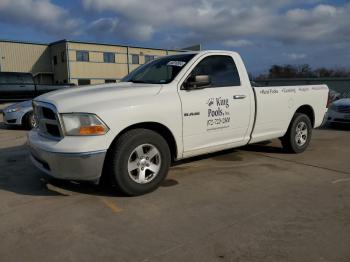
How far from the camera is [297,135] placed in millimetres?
6781

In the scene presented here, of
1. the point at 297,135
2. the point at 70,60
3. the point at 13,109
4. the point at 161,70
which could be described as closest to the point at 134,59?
the point at 70,60

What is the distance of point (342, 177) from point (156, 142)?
2812 mm

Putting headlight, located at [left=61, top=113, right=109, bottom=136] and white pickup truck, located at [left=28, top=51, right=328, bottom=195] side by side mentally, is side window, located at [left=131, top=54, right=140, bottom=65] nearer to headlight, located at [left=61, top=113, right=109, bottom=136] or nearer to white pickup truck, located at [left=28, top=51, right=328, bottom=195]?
white pickup truck, located at [left=28, top=51, right=328, bottom=195]

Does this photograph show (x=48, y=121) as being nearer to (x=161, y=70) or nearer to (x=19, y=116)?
(x=161, y=70)

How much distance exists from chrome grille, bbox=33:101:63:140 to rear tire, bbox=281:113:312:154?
4.24 meters

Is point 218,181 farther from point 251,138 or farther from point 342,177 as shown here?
point 342,177

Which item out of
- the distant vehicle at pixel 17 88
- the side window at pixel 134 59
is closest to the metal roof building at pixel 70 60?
the side window at pixel 134 59

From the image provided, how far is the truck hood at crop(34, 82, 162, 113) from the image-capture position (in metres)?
4.05

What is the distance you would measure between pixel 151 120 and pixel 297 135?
357 centimetres

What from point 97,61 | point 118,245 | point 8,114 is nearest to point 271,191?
point 118,245

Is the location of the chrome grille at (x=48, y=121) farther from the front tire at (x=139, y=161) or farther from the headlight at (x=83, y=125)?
the front tire at (x=139, y=161)

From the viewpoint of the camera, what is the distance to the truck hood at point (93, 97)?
405 centimetres

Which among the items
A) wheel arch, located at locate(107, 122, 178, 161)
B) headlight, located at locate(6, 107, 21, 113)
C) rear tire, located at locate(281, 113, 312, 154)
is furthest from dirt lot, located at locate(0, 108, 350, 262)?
headlight, located at locate(6, 107, 21, 113)

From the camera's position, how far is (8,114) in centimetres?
1062
